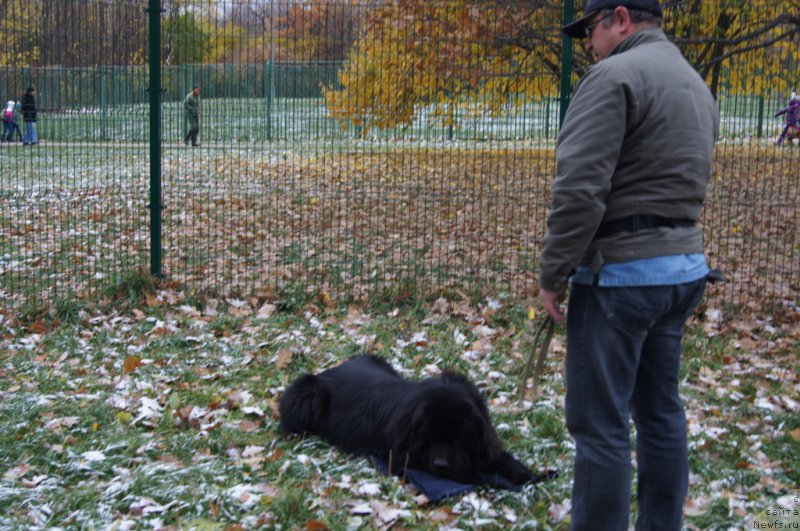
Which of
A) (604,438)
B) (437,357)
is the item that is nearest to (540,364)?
(604,438)

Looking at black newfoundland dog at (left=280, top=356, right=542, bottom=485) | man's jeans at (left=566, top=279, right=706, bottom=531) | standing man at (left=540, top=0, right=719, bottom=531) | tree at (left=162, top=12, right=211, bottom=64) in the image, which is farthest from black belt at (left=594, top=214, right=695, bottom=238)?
tree at (left=162, top=12, right=211, bottom=64)

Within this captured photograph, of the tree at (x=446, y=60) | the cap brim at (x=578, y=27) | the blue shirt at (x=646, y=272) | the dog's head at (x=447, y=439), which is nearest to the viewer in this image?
the blue shirt at (x=646, y=272)

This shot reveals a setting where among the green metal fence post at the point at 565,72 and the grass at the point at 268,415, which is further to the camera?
the green metal fence post at the point at 565,72

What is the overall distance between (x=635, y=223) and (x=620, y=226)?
0.06 meters

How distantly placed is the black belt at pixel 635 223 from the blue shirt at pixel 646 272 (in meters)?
0.12

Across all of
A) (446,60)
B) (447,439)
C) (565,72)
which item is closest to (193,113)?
(446,60)

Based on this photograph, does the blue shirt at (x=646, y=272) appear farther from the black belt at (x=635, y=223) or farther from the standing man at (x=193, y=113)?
the standing man at (x=193, y=113)

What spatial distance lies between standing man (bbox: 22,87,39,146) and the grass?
1.87m

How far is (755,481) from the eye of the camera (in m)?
4.39

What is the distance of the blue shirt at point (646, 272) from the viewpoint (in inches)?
126

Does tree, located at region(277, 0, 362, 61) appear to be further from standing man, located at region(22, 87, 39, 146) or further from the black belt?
the black belt

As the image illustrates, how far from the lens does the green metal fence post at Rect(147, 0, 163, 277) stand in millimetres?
7918

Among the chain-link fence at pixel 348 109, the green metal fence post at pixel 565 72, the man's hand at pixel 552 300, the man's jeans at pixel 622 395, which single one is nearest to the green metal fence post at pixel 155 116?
the chain-link fence at pixel 348 109

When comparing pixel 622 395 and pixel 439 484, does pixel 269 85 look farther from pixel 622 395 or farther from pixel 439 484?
pixel 622 395
